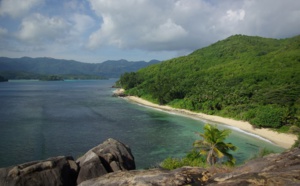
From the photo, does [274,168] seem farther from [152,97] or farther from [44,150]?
[152,97]

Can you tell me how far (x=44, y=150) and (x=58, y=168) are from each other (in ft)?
120

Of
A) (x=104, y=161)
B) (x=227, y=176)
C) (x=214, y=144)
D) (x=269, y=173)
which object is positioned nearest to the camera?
(x=269, y=173)

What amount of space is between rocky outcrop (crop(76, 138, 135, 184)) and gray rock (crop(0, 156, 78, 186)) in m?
1.09

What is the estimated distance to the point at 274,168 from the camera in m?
13.5

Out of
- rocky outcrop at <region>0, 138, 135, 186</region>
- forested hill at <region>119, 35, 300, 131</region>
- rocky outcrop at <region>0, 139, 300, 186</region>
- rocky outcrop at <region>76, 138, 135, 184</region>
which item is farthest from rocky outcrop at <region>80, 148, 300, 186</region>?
forested hill at <region>119, 35, 300, 131</region>

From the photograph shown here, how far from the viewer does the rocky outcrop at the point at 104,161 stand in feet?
73.2

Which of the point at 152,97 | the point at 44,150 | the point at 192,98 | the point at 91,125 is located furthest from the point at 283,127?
the point at 152,97

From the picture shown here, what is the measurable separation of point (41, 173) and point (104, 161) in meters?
5.71

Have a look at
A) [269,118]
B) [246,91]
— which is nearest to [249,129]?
[269,118]

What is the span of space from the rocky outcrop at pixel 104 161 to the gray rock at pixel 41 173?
109cm

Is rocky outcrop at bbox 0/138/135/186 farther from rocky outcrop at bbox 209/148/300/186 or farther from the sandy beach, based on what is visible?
the sandy beach

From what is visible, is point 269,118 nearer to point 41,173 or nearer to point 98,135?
point 98,135

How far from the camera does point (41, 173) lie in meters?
20.4

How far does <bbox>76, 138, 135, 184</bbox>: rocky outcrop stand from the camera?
73.2 ft
